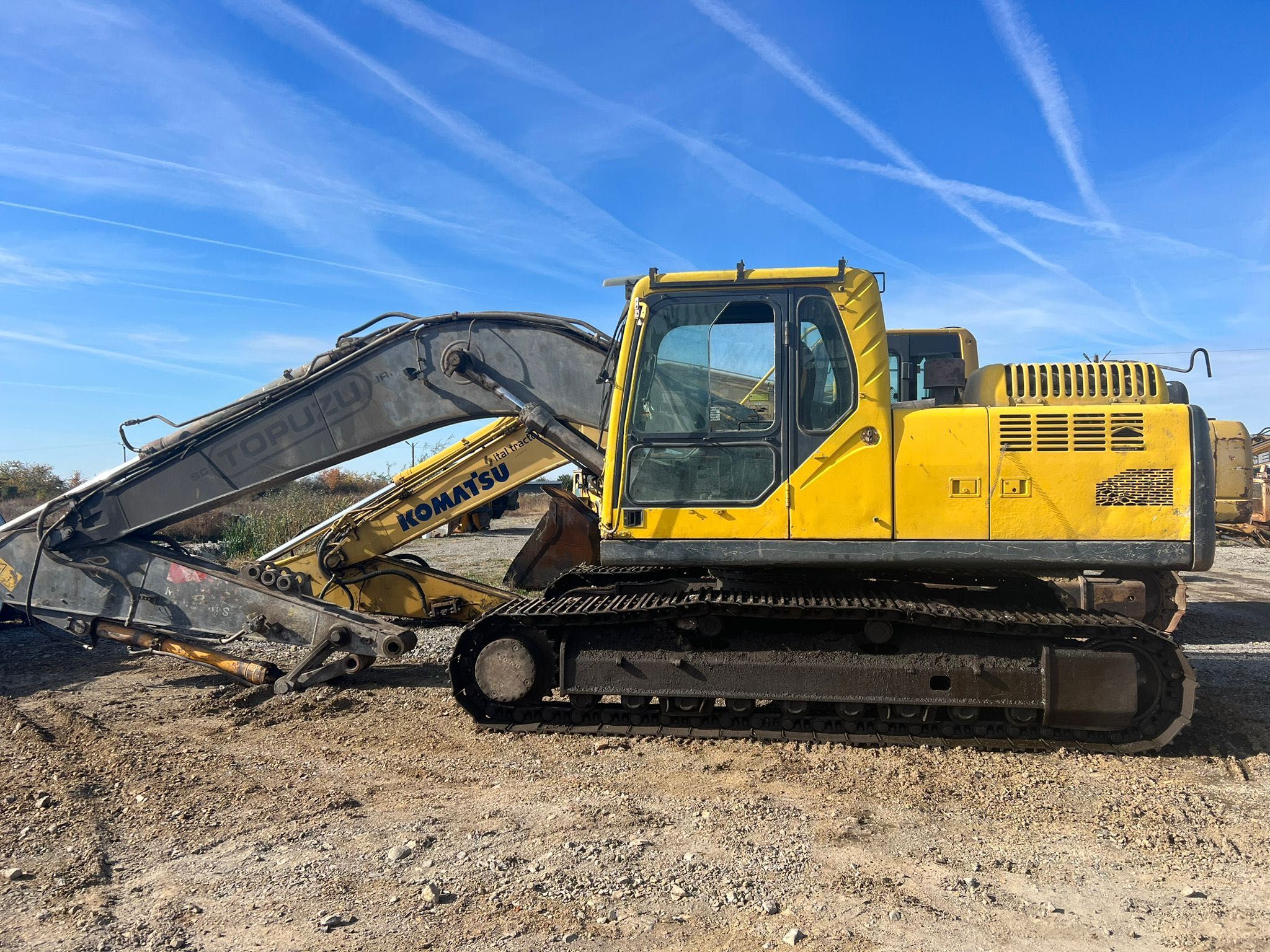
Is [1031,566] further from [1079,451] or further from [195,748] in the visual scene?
[195,748]

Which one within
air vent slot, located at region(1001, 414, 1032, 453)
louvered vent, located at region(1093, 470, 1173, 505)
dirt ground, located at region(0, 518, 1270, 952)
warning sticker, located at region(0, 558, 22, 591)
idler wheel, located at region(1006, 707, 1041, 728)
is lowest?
dirt ground, located at region(0, 518, 1270, 952)

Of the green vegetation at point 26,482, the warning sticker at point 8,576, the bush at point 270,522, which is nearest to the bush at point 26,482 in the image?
the green vegetation at point 26,482

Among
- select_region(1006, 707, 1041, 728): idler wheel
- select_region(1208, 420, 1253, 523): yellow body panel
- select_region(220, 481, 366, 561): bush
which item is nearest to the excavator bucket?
select_region(1006, 707, 1041, 728): idler wheel

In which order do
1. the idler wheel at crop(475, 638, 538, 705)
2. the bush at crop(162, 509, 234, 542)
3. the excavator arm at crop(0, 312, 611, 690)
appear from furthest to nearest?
the bush at crop(162, 509, 234, 542), the excavator arm at crop(0, 312, 611, 690), the idler wheel at crop(475, 638, 538, 705)

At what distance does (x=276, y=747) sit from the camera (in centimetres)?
519

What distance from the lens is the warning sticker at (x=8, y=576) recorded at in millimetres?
6246

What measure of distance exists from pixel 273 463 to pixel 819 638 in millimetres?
4226

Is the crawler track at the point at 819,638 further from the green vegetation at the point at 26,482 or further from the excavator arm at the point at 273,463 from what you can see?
the green vegetation at the point at 26,482

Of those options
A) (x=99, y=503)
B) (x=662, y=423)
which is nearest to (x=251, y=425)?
(x=99, y=503)

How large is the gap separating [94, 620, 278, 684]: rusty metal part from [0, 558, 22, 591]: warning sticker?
72 cm

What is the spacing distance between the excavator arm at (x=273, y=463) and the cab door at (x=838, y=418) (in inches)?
68.7

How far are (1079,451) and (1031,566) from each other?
28.0 inches

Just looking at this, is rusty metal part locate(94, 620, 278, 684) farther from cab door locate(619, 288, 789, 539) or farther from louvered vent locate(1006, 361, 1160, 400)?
louvered vent locate(1006, 361, 1160, 400)

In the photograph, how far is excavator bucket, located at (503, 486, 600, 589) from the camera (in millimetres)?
9195
